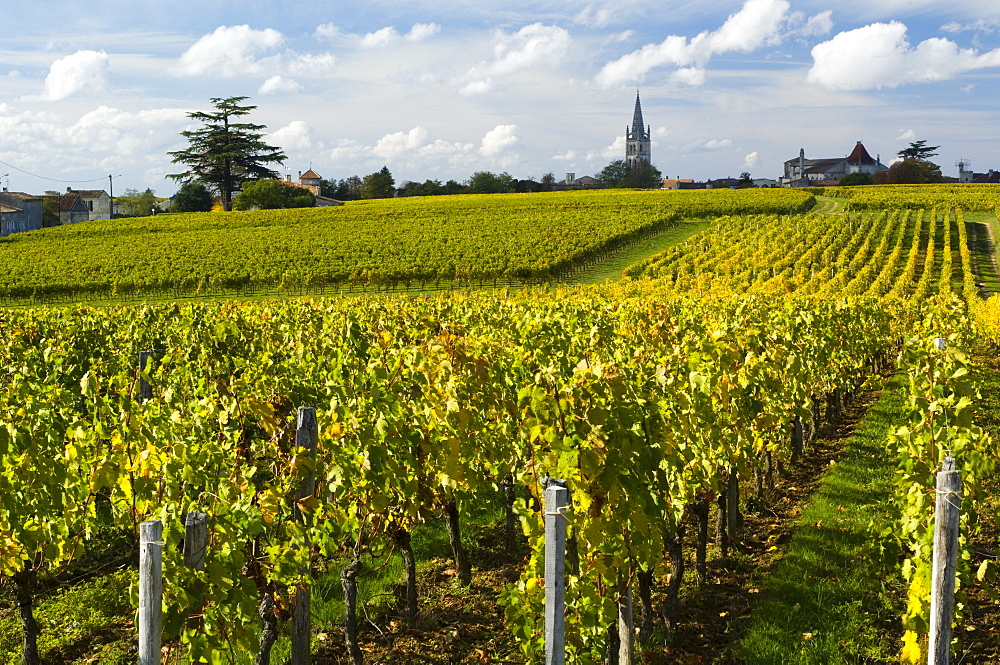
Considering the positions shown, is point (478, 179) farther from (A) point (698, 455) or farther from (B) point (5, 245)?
(A) point (698, 455)

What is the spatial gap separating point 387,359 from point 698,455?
2810 mm

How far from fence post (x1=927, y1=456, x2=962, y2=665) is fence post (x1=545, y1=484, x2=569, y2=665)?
1936 millimetres

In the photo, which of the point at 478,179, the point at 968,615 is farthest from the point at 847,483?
the point at 478,179

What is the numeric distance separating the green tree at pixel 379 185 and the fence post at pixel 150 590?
95.0 m

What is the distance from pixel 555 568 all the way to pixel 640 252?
44437mm

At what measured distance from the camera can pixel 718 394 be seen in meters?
6.16

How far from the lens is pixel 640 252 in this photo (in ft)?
154

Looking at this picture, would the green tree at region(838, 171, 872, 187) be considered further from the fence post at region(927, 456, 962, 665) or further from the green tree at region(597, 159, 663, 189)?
the fence post at region(927, 456, 962, 665)

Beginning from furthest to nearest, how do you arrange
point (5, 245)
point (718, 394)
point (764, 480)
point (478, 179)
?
point (478, 179), point (5, 245), point (764, 480), point (718, 394)

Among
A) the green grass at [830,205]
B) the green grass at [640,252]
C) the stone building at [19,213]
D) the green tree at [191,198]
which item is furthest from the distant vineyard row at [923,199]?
the stone building at [19,213]

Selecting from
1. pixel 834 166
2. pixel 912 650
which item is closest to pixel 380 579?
pixel 912 650

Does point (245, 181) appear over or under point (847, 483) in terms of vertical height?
over

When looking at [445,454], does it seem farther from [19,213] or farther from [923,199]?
[19,213]

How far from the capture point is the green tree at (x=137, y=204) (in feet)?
308
